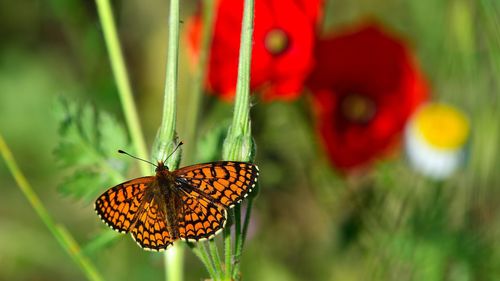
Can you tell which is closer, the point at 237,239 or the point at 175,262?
the point at 237,239

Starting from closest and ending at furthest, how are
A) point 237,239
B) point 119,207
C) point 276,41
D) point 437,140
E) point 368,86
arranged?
point 237,239 → point 119,207 → point 276,41 → point 437,140 → point 368,86

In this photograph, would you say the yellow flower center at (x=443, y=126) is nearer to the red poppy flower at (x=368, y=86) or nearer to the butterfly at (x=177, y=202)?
the red poppy flower at (x=368, y=86)

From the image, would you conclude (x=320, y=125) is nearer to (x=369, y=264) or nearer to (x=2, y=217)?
(x=369, y=264)

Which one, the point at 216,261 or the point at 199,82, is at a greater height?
the point at 199,82

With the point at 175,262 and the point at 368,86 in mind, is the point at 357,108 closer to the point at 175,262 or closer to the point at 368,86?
the point at 368,86

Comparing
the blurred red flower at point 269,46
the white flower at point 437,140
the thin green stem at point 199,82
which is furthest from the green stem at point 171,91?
the white flower at point 437,140

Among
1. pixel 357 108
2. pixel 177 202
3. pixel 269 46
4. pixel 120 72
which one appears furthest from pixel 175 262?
pixel 357 108

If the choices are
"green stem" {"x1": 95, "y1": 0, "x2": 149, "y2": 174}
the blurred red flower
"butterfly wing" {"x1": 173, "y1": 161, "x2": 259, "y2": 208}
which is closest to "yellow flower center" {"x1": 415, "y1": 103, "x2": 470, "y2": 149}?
the blurred red flower

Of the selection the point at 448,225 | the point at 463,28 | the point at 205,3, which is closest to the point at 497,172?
the point at 448,225
